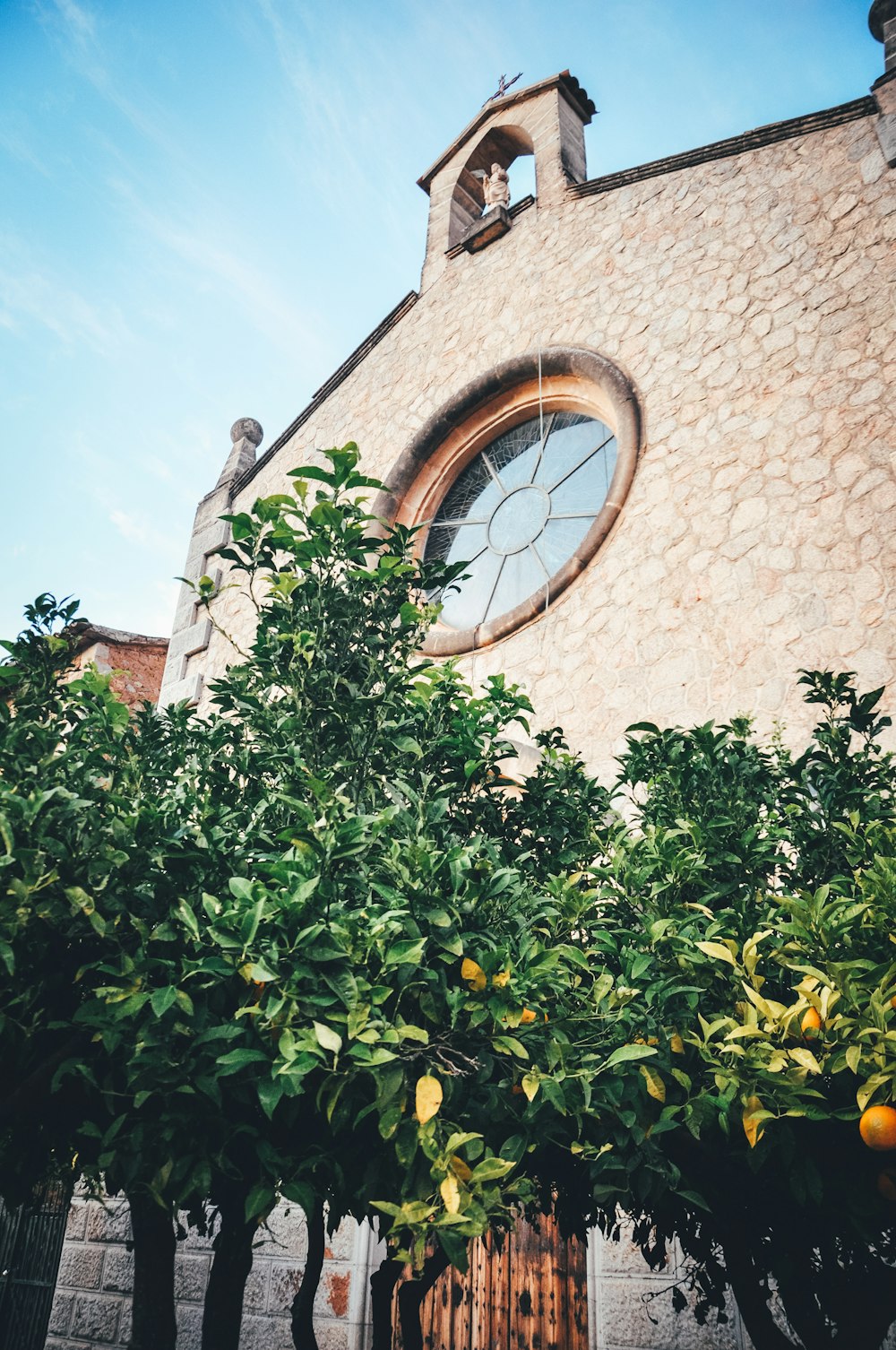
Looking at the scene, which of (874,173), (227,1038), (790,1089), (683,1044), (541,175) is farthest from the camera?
(541,175)

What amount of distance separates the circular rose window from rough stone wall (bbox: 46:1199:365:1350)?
3.83 meters

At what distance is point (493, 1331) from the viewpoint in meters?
4.61

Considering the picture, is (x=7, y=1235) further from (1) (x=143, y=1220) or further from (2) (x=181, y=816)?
(2) (x=181, y=816)

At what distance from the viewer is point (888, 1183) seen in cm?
209

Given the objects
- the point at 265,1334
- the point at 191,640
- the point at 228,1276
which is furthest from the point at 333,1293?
the point at 191,640

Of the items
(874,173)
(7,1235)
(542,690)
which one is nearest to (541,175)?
(874,173)

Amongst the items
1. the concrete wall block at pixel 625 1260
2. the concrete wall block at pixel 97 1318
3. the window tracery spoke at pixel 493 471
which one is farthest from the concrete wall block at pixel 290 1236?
the window tracery spoke at pixel 493 471

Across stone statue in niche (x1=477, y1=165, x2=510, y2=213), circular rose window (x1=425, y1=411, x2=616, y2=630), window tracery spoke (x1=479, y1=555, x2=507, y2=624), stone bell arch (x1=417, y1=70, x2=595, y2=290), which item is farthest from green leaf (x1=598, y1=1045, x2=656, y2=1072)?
stone statue in niche (x1=477, y1=165, x2=510, y2=213)

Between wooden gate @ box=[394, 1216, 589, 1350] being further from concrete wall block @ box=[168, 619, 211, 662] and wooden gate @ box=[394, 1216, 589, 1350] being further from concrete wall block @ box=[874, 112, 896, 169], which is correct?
concrete wall block @ box=[874, 112, 896, 169]

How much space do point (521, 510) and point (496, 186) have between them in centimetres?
348

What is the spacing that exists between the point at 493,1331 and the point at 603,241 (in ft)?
22.8

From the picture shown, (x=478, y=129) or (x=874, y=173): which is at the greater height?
(x=478, y=129)

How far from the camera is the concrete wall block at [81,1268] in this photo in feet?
18.6

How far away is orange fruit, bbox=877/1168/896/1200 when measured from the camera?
6.88 ft
